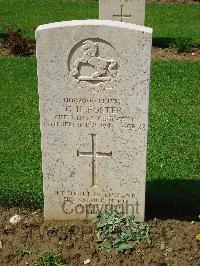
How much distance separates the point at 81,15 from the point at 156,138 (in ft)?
29.8

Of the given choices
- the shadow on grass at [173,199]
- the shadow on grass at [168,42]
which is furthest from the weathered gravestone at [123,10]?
the shadow on grass at [173,199]

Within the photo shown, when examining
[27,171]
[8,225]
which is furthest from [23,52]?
[8,225]

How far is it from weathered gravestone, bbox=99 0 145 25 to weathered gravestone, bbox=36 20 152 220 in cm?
659

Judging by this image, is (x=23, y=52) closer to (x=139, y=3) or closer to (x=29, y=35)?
(x=29, y=35)

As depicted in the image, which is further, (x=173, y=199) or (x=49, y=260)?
(x=173, y=199)

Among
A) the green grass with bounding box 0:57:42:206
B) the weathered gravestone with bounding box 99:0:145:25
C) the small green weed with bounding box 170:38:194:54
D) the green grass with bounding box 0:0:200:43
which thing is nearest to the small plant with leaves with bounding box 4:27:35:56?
the green grass with bounding box 0:57:42:206

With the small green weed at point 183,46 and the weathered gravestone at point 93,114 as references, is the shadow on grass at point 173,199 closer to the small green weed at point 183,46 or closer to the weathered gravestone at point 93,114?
the weathered gravestone at point 93,114

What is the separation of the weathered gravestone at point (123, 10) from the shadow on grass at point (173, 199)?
18.4 ft

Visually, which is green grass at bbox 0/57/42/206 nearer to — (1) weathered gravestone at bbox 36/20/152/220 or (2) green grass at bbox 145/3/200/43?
(1) weathered gravestone at bbox 36/20/152/220

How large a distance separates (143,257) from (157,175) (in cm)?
174

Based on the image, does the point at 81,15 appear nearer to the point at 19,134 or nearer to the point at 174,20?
the point at 174,20

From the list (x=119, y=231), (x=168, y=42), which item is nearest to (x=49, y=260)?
(x=119, y=231)

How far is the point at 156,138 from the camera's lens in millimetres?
7355

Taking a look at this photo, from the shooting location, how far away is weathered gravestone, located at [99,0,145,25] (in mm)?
10852
